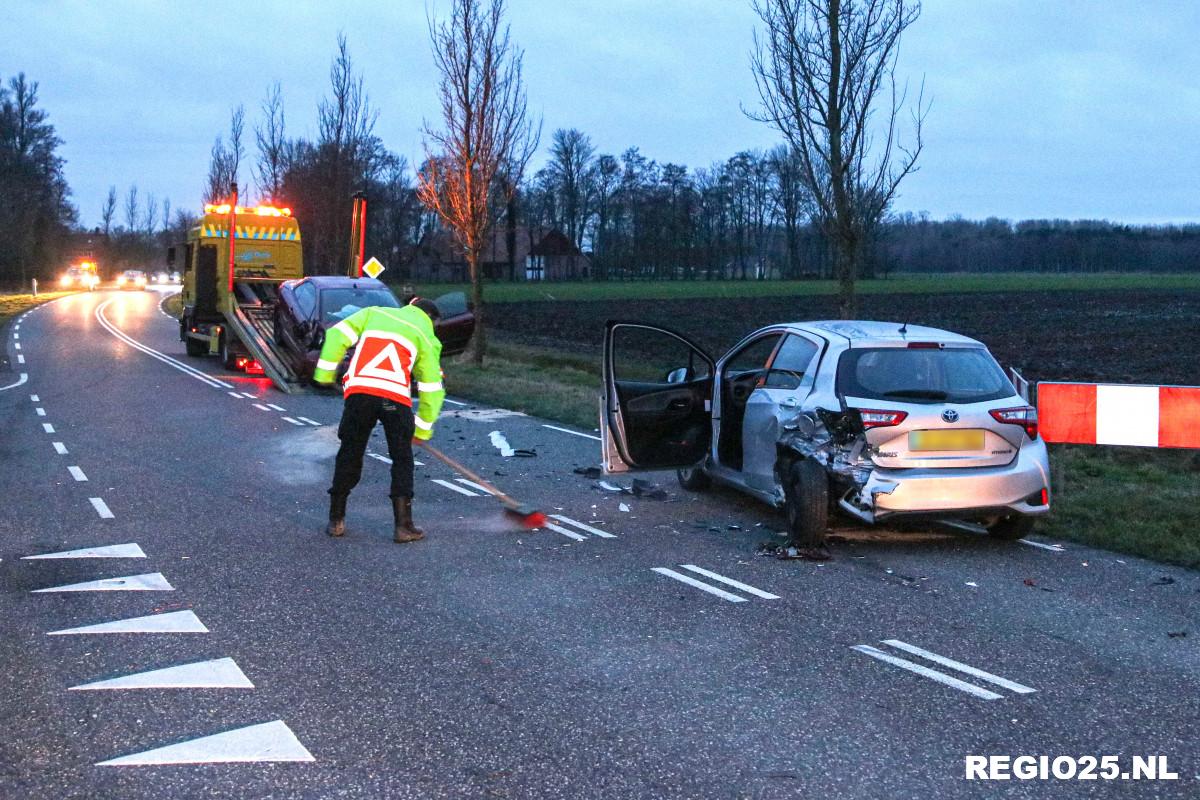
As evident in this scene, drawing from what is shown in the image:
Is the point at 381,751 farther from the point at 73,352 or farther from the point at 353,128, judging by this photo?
the point at 353,128

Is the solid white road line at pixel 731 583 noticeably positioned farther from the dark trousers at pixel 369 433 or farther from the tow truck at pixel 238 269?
the tow truck at pixel 238 269

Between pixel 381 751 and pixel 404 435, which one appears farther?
pixel 404 435

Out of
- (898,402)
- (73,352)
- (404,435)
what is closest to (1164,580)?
(898,402)

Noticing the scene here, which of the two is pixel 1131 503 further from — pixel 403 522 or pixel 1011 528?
pixel 403 522

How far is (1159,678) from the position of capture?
18.0 feet

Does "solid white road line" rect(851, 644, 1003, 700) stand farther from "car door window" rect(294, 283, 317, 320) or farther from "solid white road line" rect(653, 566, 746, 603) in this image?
"car door window" rect(294, 283, 317, 320)

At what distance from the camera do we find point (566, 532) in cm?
874

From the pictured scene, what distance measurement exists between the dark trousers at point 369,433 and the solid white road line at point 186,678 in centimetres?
290

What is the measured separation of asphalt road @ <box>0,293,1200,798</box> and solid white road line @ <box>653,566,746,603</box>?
0.03m

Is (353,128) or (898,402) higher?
(353,128)

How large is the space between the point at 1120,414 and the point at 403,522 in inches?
228

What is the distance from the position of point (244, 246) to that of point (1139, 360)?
19.5 metres

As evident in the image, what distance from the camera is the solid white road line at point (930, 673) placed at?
5.24 m

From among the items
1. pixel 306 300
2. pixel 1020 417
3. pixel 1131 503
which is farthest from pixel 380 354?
pixel 306 300
